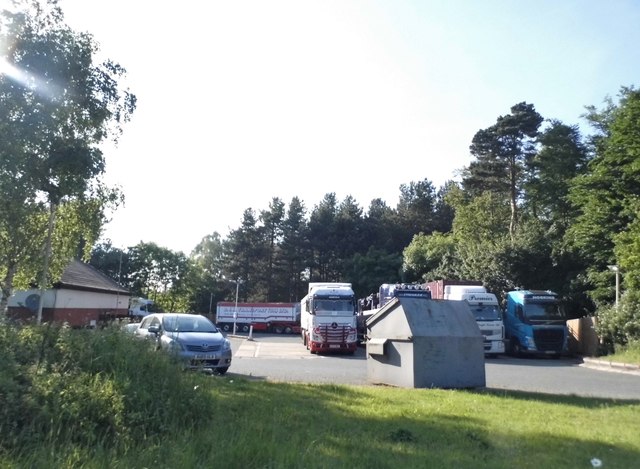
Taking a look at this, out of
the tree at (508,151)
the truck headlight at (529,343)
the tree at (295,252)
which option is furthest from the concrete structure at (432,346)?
the tree at (295,252)

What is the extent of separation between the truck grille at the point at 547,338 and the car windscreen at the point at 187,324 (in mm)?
17187

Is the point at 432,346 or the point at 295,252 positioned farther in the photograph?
the point at 295,252

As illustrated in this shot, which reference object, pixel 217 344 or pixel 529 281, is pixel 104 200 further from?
pixel 529 281

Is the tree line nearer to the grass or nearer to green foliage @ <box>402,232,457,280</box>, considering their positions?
green foliage @ <box>402,232,457,280</box>

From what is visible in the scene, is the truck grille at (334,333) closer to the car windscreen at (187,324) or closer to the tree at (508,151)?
the car windscreen at (187,324)

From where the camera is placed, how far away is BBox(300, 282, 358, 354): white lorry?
1090 inches

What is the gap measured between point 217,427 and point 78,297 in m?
36.2

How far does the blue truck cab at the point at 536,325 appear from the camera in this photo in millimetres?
28109

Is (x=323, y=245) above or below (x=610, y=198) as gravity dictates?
above

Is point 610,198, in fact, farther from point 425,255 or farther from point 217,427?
point 217,427

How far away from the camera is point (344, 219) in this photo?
248 ft

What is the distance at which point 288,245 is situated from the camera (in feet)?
250

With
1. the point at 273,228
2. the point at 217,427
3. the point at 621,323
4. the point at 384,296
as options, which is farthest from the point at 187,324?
the point at 273,228

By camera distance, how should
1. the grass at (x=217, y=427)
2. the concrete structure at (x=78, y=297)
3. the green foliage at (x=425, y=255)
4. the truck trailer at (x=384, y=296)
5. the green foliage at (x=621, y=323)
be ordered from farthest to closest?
the green foliage at (x=425, y=255), the concrete structure at (x=78, y=297), the truck trailer at (x=384, y=296), the green foliage at (x=621, y=323), the grass at (x=217, y=427)
